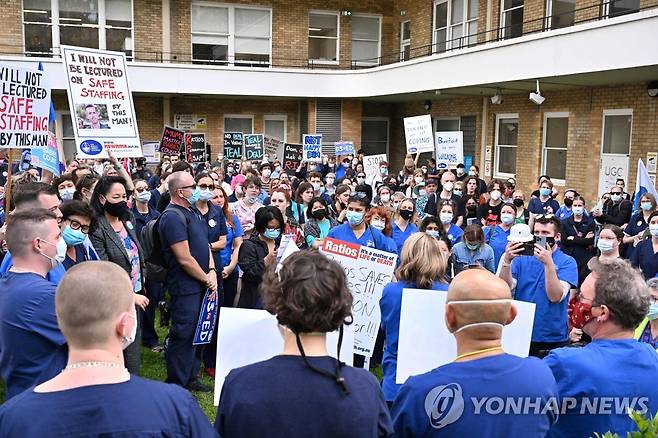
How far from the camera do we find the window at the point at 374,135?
26541 millimetres

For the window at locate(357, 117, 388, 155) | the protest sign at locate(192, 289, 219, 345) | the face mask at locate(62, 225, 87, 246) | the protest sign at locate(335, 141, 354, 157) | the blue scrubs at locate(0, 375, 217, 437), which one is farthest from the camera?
the window at locate(357, 117, 388, 155)

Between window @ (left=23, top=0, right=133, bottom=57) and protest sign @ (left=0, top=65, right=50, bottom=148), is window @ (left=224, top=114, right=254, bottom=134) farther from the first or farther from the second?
protest sign @ (left=0, top=65, right=50, bottom=148)

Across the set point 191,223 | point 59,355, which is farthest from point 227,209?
point 59,355

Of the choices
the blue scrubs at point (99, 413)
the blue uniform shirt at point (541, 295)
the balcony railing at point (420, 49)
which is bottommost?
the blue uniform shirt at point (541, 295)

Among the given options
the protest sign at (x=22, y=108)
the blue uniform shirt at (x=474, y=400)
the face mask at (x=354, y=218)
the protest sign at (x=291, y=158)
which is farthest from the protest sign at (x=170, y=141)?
the blue uniform shirt at (x=474, y=400)

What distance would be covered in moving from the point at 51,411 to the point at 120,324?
1.11 feet

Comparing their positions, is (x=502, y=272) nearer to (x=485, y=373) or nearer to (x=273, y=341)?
(x=273, y=341)

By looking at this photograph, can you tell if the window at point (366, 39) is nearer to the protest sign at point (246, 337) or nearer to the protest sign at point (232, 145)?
the protest sign at point (232, 145)

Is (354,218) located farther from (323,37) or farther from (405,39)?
(405,39)

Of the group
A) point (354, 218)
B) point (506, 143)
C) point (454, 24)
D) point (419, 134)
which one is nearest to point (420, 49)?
point (454, 24)

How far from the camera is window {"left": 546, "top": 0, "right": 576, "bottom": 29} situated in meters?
16.9

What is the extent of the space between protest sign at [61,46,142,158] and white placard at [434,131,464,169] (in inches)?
373

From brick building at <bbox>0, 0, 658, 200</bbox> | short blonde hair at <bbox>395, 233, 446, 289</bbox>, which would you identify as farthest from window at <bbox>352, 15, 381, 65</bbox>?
short blonde hair at <bbox>395, 233, 446, 289</bbox>

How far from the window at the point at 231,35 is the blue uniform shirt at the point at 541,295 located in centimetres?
2055
